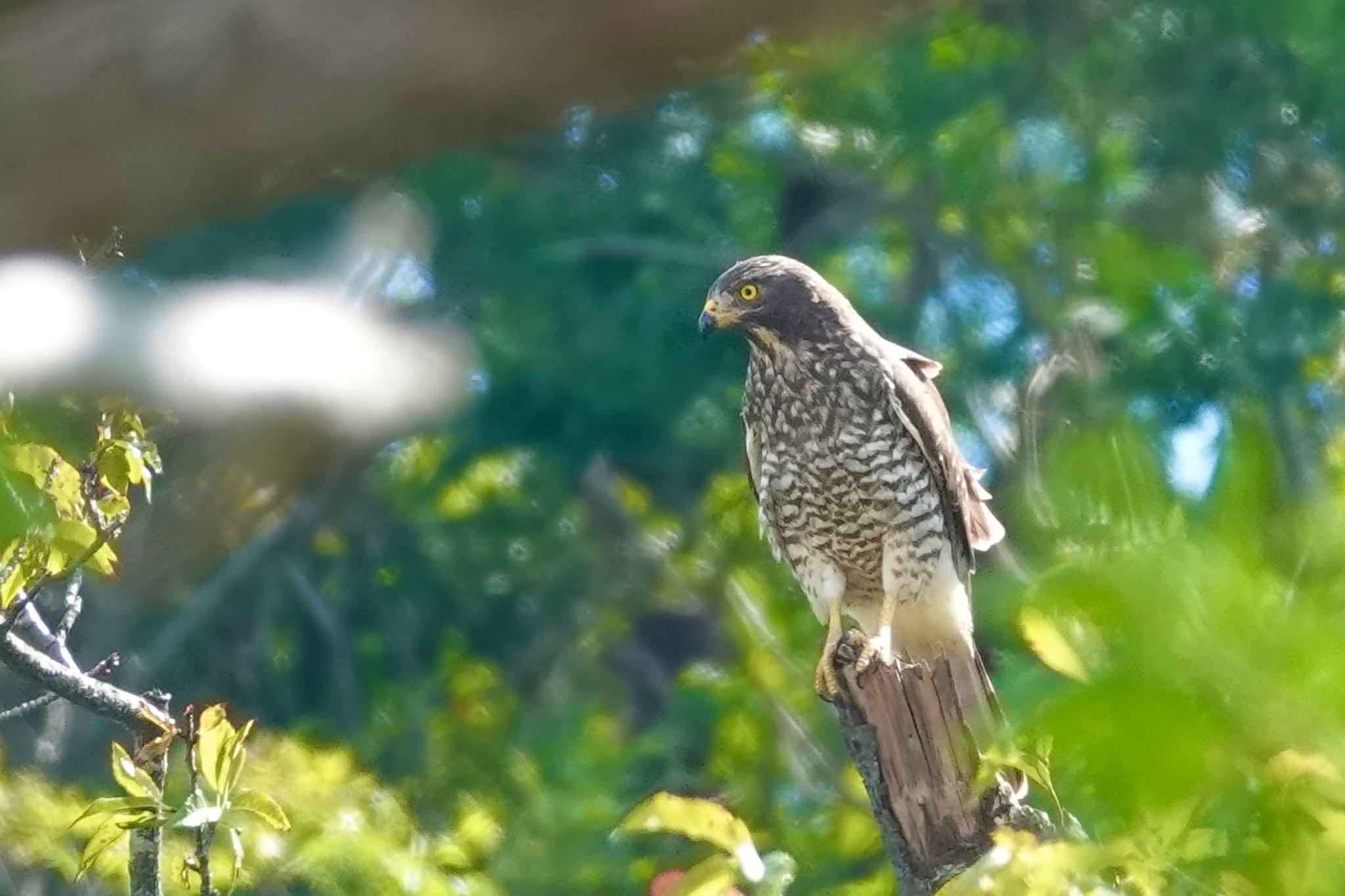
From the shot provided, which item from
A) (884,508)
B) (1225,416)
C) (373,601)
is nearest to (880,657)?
(884,508)

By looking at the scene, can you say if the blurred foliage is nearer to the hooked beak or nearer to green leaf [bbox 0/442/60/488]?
the hooked beak

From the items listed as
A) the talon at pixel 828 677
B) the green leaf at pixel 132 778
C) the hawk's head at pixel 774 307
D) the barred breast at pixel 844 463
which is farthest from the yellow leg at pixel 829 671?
the green leaf at pixel 132 778

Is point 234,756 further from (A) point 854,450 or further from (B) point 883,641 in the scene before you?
(A) point 854,450

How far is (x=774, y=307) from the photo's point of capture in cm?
323

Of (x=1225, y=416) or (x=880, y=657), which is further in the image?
(x=880, y=657)

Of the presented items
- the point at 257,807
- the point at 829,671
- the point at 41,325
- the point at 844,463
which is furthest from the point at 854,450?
the point at 41,325

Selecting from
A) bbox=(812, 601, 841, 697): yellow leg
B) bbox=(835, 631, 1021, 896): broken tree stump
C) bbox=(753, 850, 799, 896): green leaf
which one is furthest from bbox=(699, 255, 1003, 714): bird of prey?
bbox=(753, 850, 799, 896): green leaf

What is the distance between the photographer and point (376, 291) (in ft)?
12.5

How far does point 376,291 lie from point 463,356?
1263 millimetres

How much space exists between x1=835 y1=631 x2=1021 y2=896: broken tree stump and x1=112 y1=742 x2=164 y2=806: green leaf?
0.99 meters

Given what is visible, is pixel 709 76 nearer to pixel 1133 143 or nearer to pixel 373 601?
pixel 1133 143

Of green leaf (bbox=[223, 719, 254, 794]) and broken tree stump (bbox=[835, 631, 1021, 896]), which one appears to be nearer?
green leaf (bbox=[223, 719, 254, 794])

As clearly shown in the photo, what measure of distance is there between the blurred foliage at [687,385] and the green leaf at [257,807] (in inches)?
43.5

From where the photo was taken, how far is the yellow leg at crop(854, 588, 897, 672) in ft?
8.73
